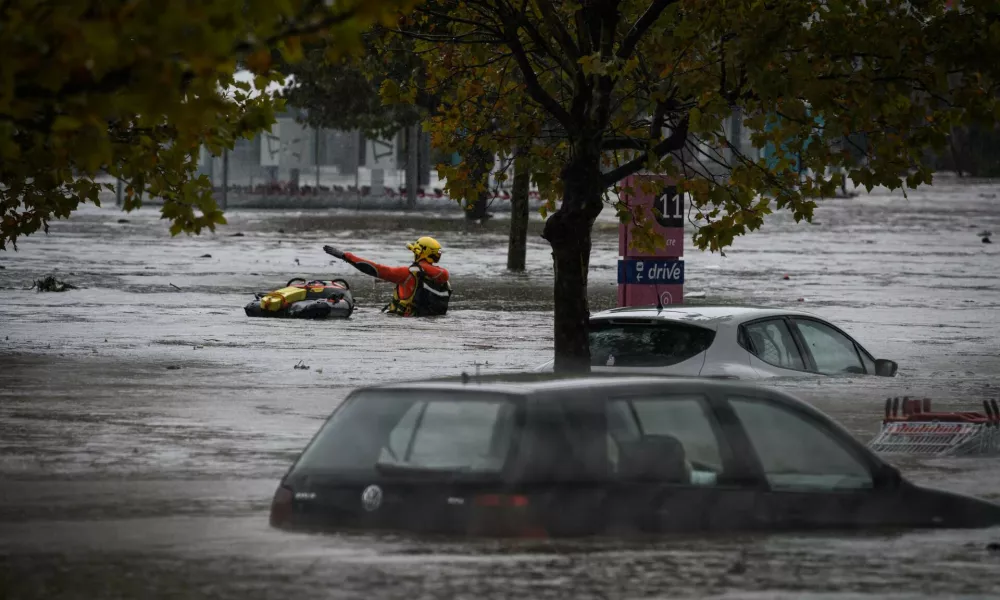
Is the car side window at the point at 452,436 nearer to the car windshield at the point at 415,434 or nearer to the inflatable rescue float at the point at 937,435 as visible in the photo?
the car windshield at the point at 415,434

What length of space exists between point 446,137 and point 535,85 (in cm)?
241

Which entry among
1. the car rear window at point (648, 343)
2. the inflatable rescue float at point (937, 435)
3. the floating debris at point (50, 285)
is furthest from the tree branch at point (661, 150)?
the floating debris at point (50, 285)

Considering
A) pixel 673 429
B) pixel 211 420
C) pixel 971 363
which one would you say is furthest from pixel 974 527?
pixel 971 363

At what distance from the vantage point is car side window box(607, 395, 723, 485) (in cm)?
830

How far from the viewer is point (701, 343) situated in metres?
14.2

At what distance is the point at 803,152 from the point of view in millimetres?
16094

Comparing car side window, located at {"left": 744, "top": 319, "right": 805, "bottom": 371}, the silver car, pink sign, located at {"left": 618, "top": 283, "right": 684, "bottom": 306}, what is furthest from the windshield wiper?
pink sign, located at {"left": 618, "top": 283, "right": 684, "bottom": 306}

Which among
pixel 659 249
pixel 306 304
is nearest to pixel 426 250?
pixel 306 304

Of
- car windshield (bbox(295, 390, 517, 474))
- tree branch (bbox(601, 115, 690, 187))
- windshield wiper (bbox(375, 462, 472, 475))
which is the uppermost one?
tree branch (bbox(601, 115, 690, 187))

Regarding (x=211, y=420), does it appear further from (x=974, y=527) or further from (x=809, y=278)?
(x=809, y=278)

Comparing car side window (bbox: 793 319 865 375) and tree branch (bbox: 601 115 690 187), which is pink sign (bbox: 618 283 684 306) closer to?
car side window (bbox: 793 319 865 375)

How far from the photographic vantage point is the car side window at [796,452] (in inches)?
346

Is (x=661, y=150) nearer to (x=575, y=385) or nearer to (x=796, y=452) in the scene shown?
(x=796, y=452)

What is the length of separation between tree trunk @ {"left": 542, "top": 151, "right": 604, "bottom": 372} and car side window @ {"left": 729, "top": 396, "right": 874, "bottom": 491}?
246 inches
